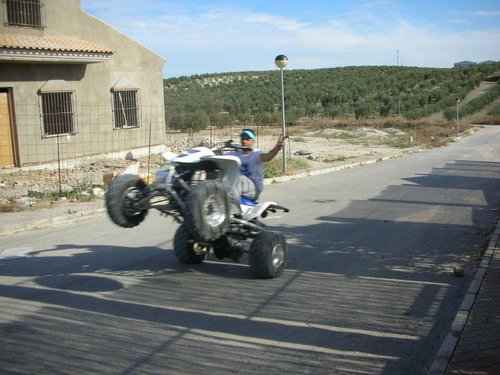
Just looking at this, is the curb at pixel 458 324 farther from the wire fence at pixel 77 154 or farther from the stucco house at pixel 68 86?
the stucco house at pixel 68 86

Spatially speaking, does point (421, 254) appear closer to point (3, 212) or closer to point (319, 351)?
point (319, 351)

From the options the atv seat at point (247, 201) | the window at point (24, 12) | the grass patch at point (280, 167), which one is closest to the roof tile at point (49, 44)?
the window at point (24, 12)

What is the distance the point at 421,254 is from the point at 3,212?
26.2 feet

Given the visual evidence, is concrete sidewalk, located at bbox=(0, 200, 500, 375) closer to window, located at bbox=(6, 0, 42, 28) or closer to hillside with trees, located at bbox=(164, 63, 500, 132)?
window, located at bbox=(6, 0, 42, 28)

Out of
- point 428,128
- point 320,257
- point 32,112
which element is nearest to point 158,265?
point 320,257

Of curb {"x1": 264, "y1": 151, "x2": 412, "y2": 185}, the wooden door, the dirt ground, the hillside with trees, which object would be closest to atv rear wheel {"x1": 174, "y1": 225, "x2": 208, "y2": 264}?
the dirt ground

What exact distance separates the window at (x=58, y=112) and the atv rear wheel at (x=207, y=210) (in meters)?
13.3

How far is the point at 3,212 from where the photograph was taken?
11.6 m

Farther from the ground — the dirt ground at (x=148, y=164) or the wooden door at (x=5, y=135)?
the wooden door at (x=5, y=135)

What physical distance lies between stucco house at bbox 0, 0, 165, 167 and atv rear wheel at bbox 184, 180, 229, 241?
11.8m

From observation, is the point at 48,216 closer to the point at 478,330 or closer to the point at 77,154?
the point at 77,154

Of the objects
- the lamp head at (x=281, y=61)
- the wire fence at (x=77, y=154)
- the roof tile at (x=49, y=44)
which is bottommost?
the wire fence at (x=77, y=154)

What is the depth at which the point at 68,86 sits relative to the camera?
61.5 feet

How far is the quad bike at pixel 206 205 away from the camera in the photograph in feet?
19.7
